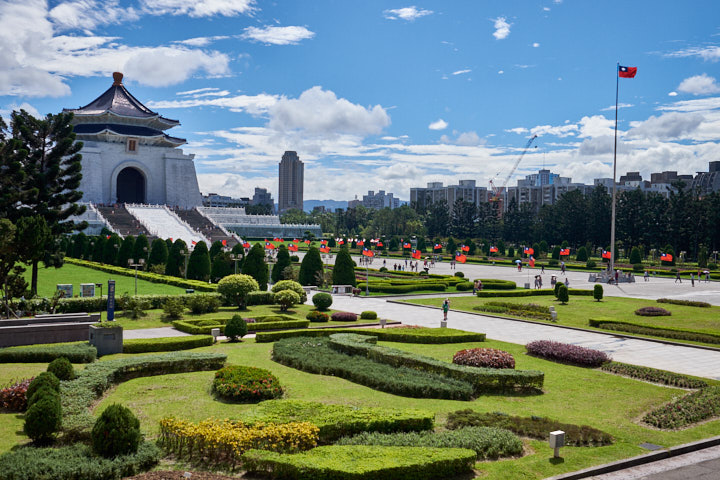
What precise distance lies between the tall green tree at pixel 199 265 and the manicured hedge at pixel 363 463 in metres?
29.4

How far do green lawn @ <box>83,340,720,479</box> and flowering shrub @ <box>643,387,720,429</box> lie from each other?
0.93 feet

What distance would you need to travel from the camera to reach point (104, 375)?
13594mm

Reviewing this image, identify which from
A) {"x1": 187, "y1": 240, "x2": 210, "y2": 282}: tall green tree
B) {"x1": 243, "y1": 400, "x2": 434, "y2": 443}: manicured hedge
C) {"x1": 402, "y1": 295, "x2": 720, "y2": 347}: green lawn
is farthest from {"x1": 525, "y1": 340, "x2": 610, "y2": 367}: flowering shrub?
{"x1": 187, "y1": 240, "x2": 210, "y2": 282}: tall green tree

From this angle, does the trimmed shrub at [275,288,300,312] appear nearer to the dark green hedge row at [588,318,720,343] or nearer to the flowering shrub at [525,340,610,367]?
the flowering shrub at [525,340,610,367]

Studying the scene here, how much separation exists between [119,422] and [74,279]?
31.1m

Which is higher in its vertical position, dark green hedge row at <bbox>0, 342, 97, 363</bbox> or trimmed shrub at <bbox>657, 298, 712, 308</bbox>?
trimmed shrub at <bbox>657, 298, 712, 308</bbox>

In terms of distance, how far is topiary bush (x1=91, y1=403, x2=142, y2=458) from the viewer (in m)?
8.84

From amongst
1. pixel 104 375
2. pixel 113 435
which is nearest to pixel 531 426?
pixel 113 435

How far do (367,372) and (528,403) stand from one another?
4.03 meters

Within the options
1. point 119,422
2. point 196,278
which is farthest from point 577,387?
point 196,278

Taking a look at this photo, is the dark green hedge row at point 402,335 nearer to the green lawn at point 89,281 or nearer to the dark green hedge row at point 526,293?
the green lawn at point 89,281

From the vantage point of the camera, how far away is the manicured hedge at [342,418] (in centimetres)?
1045

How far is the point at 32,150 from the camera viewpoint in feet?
102

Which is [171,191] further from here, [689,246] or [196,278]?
[689,246]
